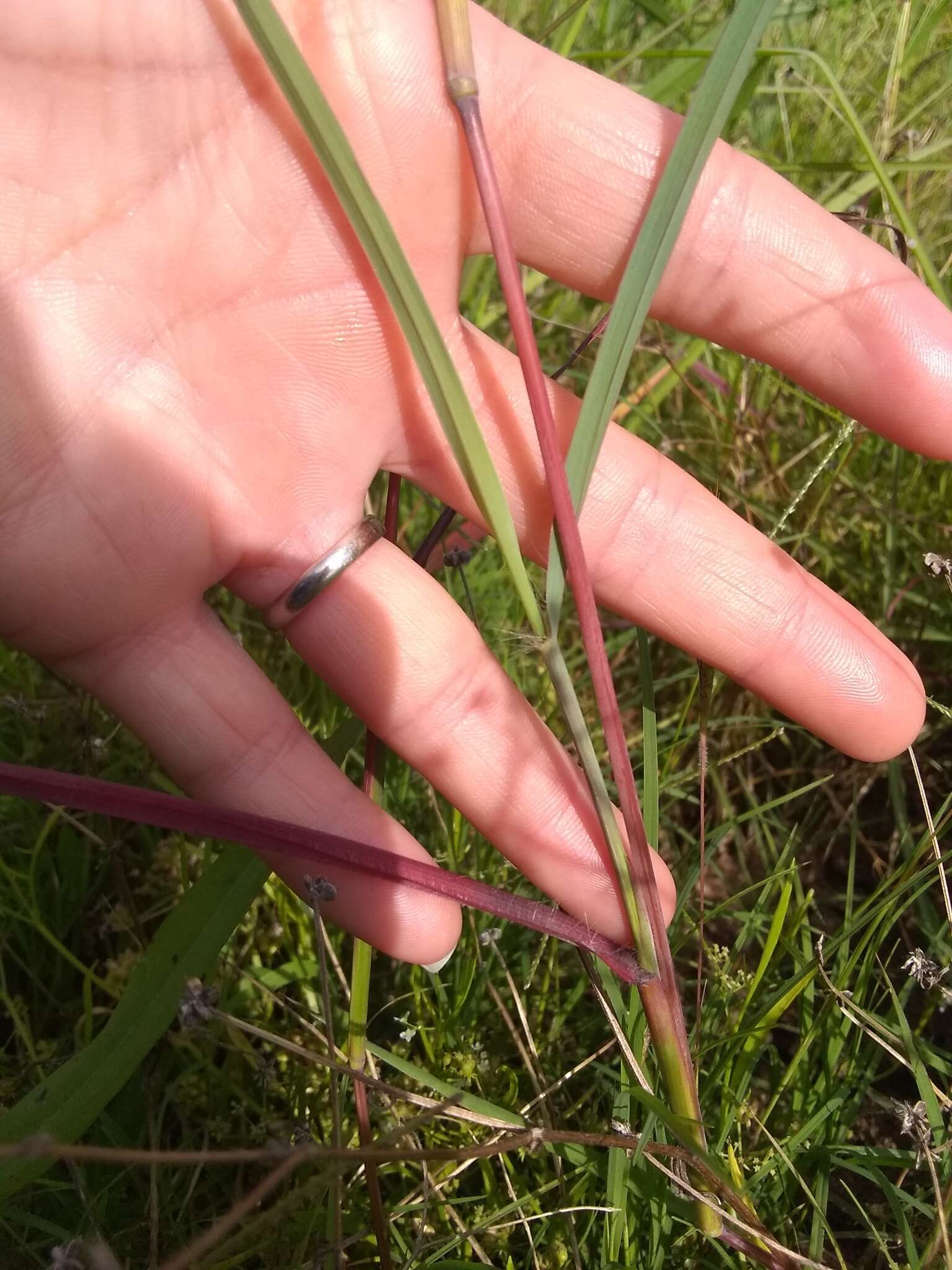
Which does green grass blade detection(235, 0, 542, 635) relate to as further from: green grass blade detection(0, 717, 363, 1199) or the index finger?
green grass blade detection(0, 717, 363, 1199)

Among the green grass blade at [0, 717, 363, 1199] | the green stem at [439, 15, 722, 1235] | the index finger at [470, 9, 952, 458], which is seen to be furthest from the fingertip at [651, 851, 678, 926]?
the index finger at [470, 9, 952, 458]

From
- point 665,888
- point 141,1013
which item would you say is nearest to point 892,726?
point 665,888

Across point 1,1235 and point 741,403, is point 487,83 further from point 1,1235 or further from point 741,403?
point 1,1235

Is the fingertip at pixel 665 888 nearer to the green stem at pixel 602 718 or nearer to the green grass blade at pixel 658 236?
the green stem at pixel 602 718

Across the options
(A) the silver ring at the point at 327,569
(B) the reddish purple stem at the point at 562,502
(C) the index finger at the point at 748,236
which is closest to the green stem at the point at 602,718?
(B) the reddish purple stem at the point at 562,502

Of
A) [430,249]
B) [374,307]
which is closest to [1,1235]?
[374,307]

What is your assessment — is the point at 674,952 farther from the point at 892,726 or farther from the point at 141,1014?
the point at 141,1014

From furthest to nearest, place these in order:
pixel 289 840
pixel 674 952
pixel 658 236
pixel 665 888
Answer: pixel 674 952 → pixel 665 888 → pixel 658 236 → pixel 289 840

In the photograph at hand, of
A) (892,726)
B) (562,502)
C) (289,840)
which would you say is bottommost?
(892,726)
